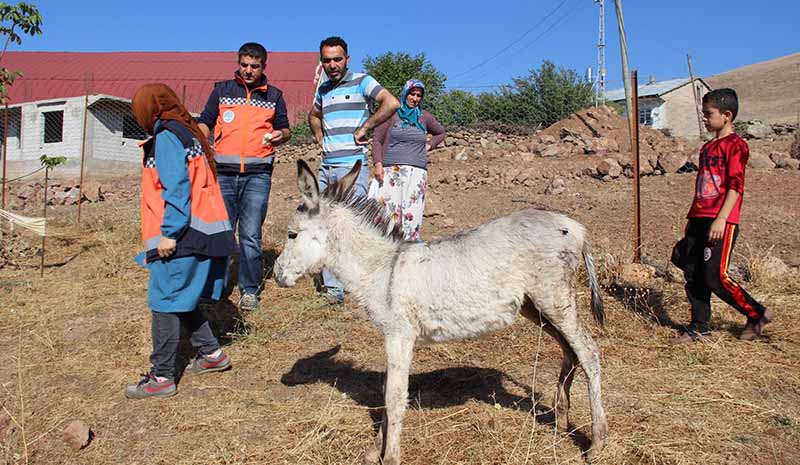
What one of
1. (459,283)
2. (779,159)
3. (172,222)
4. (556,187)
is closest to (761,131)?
(779,159)

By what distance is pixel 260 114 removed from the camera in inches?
221

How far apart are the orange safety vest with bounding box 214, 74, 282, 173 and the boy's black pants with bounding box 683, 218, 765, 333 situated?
404cm

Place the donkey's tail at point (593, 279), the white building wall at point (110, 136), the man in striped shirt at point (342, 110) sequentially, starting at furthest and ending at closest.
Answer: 1. the white building wall at point (110, 136)
2. the man in striped shirt at point (342, 110)
3. the donkey's tail at point (593, 279)

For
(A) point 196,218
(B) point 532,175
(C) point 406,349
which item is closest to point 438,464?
(C) point 406,349

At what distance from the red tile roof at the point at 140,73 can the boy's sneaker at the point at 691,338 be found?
884 inches

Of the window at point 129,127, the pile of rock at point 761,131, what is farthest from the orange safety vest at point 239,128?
the window at point 129,127

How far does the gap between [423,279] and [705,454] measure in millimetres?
1836

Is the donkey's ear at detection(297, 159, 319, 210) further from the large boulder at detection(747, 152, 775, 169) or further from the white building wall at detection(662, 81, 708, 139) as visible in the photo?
the white building wall at detection(662, 81, 708, 139)

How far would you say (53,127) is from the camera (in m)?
22.8

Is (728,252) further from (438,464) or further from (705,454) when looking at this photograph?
(438,464)

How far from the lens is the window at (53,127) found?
2266 centimetres

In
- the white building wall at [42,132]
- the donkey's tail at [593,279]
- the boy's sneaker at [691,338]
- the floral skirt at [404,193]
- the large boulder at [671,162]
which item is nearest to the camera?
Result: the donkey's tail at [593,279]

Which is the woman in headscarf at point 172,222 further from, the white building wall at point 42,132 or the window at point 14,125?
the window at point 14,125

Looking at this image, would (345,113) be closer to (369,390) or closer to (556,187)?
(369,390)
